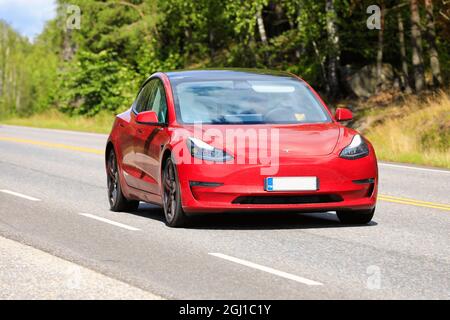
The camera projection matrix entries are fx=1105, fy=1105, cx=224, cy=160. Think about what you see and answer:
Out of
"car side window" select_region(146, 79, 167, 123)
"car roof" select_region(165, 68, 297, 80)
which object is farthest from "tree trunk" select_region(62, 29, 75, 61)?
"car roof" select_region(165, 68, 297, 80)

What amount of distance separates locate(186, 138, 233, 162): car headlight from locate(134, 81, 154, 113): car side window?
225 centimetres

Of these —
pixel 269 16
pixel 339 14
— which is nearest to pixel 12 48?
pixel 269 16

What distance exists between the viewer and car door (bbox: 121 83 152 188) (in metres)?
12.4

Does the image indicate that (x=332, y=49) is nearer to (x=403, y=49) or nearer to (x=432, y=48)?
(x=403, y=49)

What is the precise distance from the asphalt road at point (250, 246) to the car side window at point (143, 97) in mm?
1235

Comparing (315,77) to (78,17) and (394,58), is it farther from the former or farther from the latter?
(78,17)

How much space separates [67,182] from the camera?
17.1 metres

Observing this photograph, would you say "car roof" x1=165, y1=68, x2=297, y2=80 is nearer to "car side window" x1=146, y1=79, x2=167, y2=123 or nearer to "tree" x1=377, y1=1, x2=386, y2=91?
"car side window" x1=146, y1=79, x2=167, y2=123

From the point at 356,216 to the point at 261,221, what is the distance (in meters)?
1.04

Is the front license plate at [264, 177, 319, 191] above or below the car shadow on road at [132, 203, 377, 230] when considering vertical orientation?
above

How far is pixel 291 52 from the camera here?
151ft

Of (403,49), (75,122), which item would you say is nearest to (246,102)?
(403,49)
